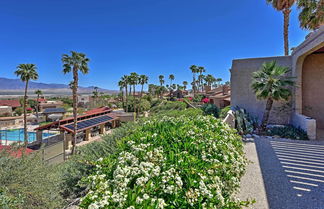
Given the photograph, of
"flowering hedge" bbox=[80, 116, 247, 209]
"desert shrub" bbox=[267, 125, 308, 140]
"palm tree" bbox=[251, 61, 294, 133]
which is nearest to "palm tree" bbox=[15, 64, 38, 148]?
"flowering hedge" bbox=[80, 116, 247, 209]

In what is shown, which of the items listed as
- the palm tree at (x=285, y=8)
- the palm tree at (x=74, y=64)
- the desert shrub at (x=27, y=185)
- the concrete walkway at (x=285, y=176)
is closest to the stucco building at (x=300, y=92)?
the concrete walkway at (x=285, y=176)

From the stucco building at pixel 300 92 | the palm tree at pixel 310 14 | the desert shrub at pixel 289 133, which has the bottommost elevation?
the desert shrub at pixel 289 133

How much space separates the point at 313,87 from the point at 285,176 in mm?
9056

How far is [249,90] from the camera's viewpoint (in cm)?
1215

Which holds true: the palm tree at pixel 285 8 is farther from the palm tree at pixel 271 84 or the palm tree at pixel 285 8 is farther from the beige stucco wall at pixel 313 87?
the palm tree at pixel 271 84

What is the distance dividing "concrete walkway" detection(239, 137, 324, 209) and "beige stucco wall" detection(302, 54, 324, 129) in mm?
4229

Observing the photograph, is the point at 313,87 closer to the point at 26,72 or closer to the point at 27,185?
the point at 27,185

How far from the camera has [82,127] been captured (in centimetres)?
1853

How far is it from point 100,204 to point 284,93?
11.0 m

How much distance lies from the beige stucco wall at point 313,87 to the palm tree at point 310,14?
284 centimetres

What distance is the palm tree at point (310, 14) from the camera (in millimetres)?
10844

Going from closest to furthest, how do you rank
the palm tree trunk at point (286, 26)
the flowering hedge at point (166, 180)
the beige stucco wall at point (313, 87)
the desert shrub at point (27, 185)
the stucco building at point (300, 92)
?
the flowering hedge at point (166, 180) → the desert shrub at point (27, 185) → the stucco building at point (300, 92) → the beige stucco wall at point (313, 87) → the palm tree trunk at point (286, 26)

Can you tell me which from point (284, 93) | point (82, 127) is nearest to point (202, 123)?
point (284, 93)

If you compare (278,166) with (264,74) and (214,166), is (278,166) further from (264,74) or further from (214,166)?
(264,74)
